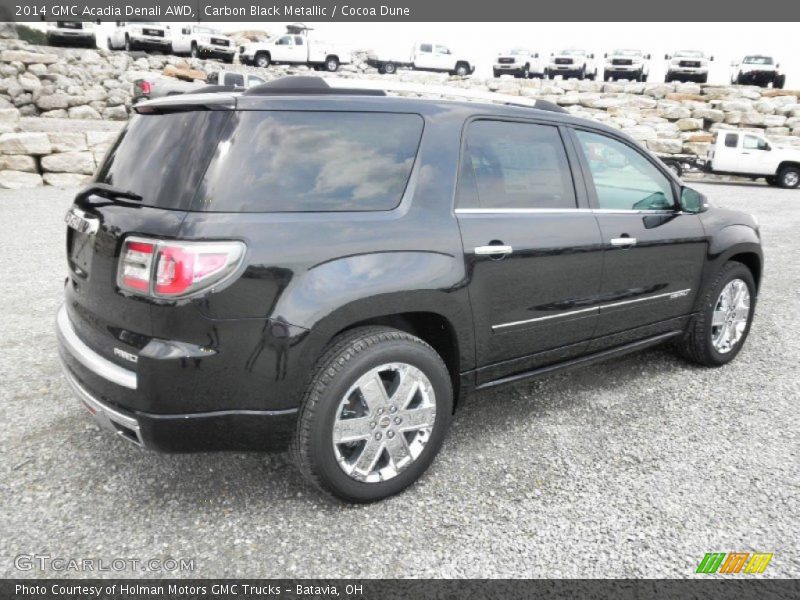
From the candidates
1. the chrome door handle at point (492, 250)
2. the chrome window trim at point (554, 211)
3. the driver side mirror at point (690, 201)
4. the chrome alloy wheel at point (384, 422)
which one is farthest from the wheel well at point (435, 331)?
the driver side mirror at point (690, 201)

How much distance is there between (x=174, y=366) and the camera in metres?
2.23

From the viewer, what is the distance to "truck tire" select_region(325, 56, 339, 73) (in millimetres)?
29550

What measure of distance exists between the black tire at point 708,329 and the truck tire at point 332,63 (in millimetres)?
28235

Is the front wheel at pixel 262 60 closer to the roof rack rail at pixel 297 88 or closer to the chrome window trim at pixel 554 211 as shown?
the chrome window trim at pixel 554 211

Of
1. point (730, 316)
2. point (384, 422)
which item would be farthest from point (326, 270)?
point (730, 316)

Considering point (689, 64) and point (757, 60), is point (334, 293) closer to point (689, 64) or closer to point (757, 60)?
point (689, 64)

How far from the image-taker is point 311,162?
2.49m

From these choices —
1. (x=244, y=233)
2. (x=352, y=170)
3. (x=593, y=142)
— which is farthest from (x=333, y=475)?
(x=593, y=142)

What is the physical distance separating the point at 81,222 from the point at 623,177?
9.68 ft

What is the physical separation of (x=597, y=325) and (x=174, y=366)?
91.4 inches

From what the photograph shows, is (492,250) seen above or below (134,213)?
below

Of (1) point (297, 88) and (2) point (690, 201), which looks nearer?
(1) point (297, 88)

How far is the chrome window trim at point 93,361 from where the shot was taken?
2.31 metres

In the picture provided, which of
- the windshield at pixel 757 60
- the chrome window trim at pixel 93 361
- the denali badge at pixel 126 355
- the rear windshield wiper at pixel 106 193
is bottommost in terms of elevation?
the chrome window trim at pixel 93 361
